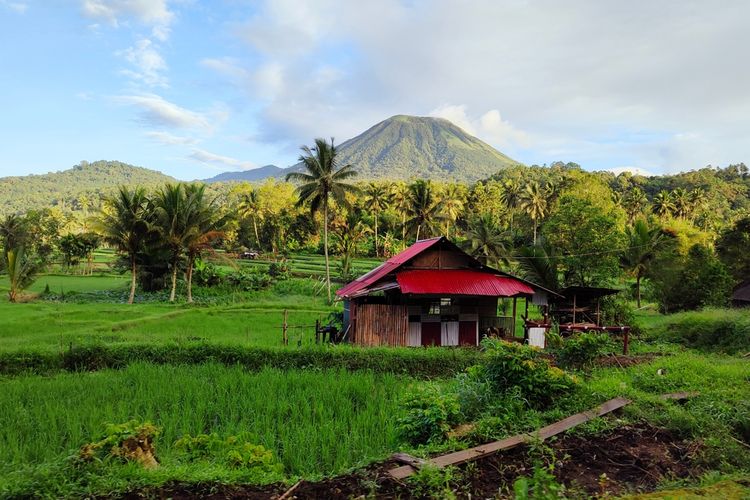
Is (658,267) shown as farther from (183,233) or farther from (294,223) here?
(294,223)

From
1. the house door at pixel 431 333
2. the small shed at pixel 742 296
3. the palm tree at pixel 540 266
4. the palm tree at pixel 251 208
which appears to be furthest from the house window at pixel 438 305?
the palm tree at pixel 251 208

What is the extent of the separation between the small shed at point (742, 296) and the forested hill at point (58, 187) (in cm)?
10608

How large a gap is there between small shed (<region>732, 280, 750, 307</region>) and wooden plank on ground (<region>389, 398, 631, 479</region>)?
23814mm

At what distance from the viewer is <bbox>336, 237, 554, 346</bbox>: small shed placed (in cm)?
1309

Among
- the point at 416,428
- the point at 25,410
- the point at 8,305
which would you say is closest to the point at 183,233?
the point at 8,305

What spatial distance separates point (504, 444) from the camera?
4.69 m

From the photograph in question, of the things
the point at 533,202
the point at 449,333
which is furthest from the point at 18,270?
the point at 533,202

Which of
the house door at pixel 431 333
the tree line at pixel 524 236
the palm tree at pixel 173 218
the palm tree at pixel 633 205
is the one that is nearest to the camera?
the house door at pixel 431 333

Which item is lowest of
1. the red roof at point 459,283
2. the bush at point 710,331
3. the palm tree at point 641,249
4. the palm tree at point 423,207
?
the bush at point 710,331

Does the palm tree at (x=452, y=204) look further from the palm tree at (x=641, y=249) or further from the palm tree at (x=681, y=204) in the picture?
the palm tree at (x=681, y=204)

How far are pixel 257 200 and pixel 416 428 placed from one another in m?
54.0

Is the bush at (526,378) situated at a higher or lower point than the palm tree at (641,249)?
lower

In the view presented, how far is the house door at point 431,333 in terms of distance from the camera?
13945 millimetres

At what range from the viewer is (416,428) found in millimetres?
5418
